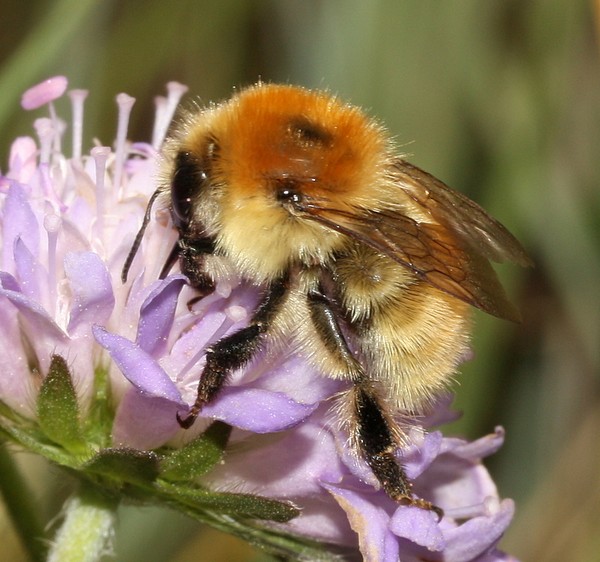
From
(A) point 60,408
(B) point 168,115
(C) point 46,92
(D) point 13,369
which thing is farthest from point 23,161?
(A) point 60,408

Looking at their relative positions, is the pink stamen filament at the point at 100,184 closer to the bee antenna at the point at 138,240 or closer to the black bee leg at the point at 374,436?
the bee antenna at the point at 138,240

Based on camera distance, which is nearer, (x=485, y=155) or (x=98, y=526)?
(x=98, y=526)

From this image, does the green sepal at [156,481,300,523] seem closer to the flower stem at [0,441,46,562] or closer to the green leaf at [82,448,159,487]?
the green leaf at [82,448,159,487]

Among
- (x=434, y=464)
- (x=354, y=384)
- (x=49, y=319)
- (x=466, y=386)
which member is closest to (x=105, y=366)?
(x=49, y=319)

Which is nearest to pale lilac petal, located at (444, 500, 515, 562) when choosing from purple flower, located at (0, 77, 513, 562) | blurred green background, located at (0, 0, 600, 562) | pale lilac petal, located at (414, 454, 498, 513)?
purple flower, located at (0, 77, 513, 562)

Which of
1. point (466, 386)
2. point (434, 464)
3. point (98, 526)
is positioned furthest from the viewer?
point (466, 386)

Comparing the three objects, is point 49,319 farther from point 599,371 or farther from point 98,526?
point 599,371

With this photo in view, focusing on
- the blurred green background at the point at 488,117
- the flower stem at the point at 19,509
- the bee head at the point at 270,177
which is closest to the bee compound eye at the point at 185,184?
the bee head at the point at 270,177
